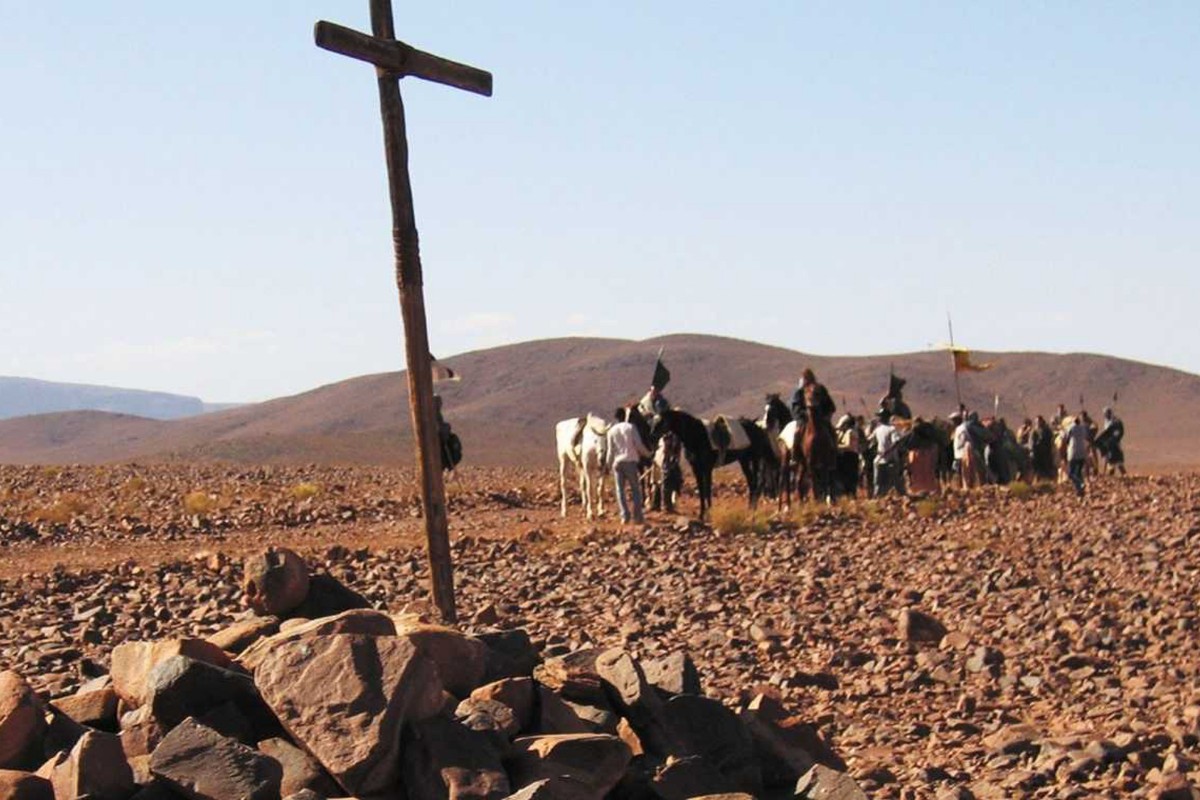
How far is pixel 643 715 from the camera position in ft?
27.3

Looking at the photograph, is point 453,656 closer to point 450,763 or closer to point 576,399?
point 450,763

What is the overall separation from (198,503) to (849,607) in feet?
66.1

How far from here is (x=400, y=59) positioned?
10.5 meters

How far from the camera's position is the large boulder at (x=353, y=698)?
696cm

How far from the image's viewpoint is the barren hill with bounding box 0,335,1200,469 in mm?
96188

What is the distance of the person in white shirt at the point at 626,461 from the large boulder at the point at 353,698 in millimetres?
16729

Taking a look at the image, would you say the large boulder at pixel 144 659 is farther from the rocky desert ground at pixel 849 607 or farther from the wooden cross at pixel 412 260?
the wooden cross at pixel 412 260

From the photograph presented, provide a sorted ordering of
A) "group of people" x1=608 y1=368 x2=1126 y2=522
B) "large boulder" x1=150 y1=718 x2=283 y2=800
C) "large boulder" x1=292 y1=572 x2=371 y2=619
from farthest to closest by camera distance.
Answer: "group of people" x1=608 y1=368 x2=1126 y2=522 < "large boulder" x1=292 y1=572 x2=371 y2=619 < "large boulder" x1=150 y1=718 x2=283 y2=800

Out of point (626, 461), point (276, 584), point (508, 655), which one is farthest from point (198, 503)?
point (508, 655)

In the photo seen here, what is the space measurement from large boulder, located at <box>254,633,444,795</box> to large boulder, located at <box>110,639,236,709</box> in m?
0.51

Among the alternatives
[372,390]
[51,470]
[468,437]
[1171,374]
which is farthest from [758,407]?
[51,470]

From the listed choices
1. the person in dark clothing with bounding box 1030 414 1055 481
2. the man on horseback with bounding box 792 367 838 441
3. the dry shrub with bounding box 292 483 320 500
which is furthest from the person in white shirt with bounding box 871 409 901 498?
the dry shrub with bounding box 292 483 320 500

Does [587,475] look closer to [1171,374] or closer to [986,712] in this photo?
[986,712]

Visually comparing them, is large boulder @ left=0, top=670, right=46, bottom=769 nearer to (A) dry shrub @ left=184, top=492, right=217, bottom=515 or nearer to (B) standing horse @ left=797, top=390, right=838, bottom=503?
(B) standing horse @ left=797, top=390, right=838, bottom=503
